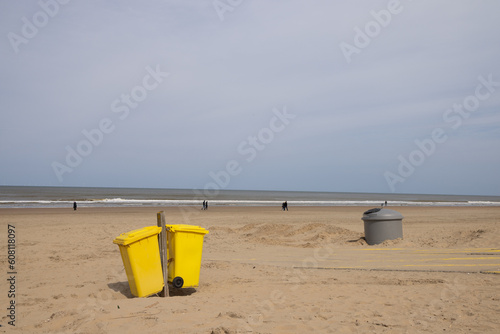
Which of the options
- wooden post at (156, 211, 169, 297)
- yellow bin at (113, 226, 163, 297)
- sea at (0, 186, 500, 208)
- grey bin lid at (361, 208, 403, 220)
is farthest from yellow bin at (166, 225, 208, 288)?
sea at (0, 186, 500, 208)

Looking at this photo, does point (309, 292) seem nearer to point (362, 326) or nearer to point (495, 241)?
point (362, 326)

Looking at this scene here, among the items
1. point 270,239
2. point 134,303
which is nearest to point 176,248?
point 134,303

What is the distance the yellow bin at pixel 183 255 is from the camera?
6355 mm

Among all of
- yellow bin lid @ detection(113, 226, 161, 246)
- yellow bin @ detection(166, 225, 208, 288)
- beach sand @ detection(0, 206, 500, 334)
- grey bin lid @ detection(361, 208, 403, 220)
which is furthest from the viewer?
grey bin lid @ detection(361, 208, 403, 220)

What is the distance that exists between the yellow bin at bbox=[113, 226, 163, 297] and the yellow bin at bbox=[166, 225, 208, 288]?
0.80ft

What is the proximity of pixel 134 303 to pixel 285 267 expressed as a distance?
12.8 ft

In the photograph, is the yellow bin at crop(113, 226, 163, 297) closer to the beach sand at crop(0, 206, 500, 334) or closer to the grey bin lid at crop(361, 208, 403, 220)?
the beach sand at crop(0, 206, 500, 334)

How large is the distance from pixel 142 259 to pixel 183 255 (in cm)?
68

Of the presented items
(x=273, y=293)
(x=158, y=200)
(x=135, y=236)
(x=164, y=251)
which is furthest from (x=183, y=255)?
(x=158, y=200)

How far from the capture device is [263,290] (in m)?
6.39

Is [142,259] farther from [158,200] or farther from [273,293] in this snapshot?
[158,200]

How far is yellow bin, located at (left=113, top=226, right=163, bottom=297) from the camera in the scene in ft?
19.5

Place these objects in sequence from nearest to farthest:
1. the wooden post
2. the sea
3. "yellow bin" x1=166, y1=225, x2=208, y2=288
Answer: the wooden post
"yellow bin" x1=166, y1=225, x2=208, y2=288
the sea

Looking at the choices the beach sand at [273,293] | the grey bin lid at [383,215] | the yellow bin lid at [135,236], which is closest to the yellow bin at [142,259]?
the yellow bin lid at [135,236]
